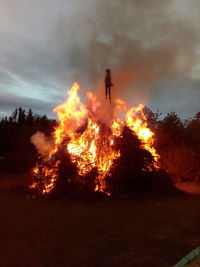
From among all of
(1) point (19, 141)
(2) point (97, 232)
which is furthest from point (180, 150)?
(1) point (19, 141)

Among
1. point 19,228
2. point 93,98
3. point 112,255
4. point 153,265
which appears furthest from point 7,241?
point 93,98

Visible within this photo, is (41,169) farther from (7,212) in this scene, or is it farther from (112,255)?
(112,255)

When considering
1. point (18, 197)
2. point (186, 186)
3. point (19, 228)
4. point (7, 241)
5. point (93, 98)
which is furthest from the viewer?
point (93, 98)

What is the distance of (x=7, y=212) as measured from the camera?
26.5 ft

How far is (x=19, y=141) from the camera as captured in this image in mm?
24766

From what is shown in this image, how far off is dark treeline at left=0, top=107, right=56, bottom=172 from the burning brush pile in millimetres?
8060

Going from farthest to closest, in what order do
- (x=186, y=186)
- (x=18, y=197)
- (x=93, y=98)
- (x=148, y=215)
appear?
(x=93, y=98), (x=186, y=186), (x=18, y=197), (x=148, y=215)

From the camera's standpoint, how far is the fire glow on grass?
11578 mm

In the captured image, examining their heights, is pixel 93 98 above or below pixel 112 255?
above

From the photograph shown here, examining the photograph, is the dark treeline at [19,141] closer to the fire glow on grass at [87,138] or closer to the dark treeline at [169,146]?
the dark treeline at [169,146]

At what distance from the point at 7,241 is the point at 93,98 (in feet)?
37.8

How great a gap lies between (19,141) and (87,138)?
47.2 feet

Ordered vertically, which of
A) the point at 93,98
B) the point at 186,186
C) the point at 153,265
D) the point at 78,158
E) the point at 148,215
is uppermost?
the point at 93,98

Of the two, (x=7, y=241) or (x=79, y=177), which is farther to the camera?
(x=79, y=177)
